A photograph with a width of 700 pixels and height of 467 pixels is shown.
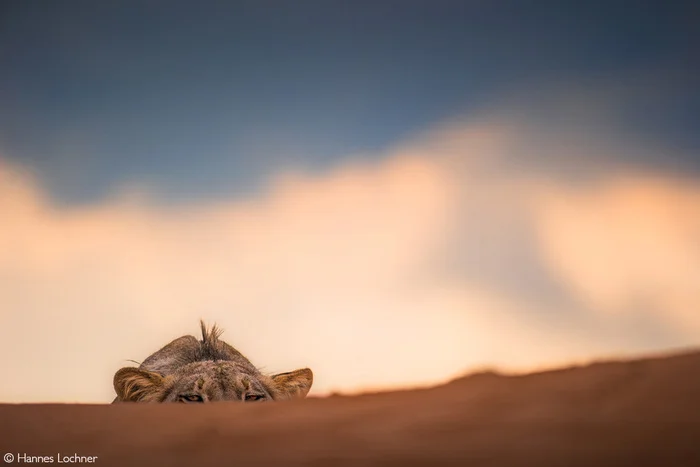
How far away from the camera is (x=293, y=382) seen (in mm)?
8844

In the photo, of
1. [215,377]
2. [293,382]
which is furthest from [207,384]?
[293,382]

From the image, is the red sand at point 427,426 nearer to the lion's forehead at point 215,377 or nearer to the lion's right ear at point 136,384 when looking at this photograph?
the lion's forehead at point 215,377

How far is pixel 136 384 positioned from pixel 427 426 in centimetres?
599

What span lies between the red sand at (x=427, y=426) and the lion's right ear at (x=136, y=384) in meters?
4.73

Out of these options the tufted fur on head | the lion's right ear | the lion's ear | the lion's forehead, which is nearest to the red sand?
the tufted fur on head

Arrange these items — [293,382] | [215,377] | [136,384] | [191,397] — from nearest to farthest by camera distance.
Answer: [191,397] → [215,377] → [136,384] → [293,382]

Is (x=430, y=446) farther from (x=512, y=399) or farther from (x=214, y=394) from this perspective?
(x=214, y=394)

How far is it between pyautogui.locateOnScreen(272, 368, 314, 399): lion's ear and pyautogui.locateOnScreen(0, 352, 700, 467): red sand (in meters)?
5.74

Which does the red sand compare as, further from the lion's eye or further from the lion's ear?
the lion's ear

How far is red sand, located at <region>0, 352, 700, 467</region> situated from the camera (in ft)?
7.09

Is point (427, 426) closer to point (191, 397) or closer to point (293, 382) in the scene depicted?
point (191, 397)

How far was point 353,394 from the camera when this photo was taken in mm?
3002

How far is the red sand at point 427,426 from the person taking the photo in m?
2.16

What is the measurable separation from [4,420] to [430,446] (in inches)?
77.9
